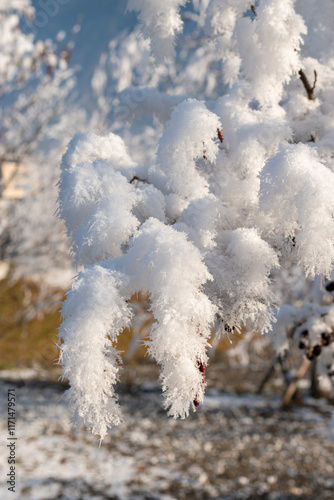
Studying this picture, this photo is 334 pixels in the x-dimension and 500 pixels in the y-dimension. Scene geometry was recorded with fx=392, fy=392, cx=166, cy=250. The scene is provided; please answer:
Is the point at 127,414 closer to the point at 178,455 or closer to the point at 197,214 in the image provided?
the point at 178,455

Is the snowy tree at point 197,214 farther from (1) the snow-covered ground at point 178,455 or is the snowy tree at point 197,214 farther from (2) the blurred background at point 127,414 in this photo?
(1) the snow-covered ground at point 178,455

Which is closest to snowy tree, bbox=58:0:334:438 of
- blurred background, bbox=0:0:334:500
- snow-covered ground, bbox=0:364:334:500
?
blurred background, bbox=0:0:334:500

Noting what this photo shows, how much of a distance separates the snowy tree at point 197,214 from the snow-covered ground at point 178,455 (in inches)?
177

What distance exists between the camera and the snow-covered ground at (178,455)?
17.0ft

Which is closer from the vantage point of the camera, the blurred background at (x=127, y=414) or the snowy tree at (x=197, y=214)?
the snowy tree at (x=197, y=214)

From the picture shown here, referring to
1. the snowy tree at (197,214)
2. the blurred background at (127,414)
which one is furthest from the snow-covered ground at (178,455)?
the snowy tree at (197,214)

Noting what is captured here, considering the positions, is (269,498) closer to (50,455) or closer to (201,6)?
(50,455)

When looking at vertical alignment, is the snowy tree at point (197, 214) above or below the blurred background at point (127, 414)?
above

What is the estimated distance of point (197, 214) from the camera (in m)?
1.70

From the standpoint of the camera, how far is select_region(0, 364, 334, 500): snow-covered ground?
17.0ft

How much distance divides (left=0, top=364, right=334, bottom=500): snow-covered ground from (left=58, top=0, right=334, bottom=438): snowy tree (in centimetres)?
448

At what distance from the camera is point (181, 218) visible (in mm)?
1787

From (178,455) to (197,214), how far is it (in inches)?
229

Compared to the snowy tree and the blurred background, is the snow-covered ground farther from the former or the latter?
the snowy tree
